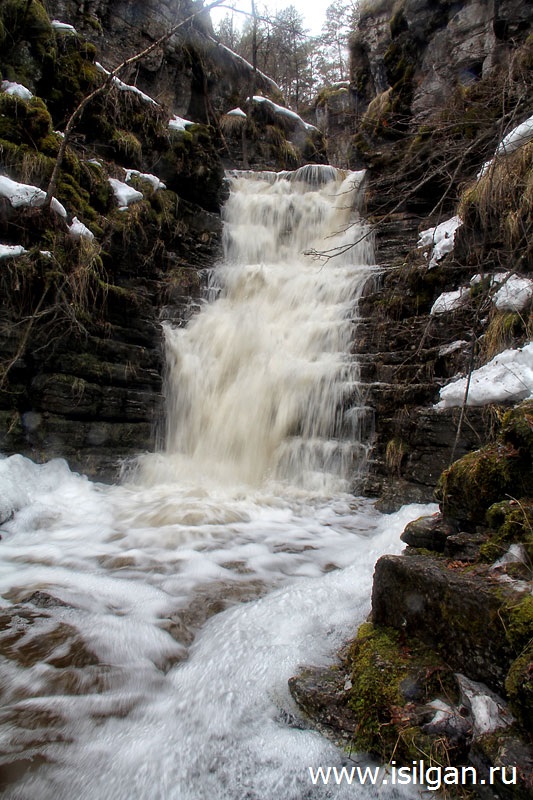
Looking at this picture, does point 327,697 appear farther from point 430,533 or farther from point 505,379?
point 505,379

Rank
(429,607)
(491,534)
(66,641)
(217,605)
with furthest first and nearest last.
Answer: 1. (217,605)
2. (66,641)
3. (491,534)
4. (429,607)

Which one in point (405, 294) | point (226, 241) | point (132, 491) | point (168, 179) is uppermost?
point (168, 179)

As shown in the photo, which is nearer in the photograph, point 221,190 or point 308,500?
point 308,500

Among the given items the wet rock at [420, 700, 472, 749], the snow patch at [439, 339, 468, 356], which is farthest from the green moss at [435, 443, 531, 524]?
the snow patch at [439, 339, 468, 356]

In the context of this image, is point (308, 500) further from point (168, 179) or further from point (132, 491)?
point (168, 179)

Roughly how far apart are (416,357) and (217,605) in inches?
166

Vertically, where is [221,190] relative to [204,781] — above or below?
above

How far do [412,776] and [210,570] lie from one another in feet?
7.49

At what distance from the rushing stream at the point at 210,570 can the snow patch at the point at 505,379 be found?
59.8 inches

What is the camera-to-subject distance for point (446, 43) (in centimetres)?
1015

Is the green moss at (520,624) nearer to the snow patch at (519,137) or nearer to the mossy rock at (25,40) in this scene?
the snow patch at (519,137)

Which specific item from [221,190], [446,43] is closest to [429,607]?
[221,190]

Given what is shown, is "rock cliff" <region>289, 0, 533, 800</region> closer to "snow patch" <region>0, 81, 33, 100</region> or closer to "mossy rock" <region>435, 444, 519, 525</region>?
"mossy rock" <region>435, 444, 519, 525</region>

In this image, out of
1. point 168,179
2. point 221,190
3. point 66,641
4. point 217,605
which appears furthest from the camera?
point 221,190
